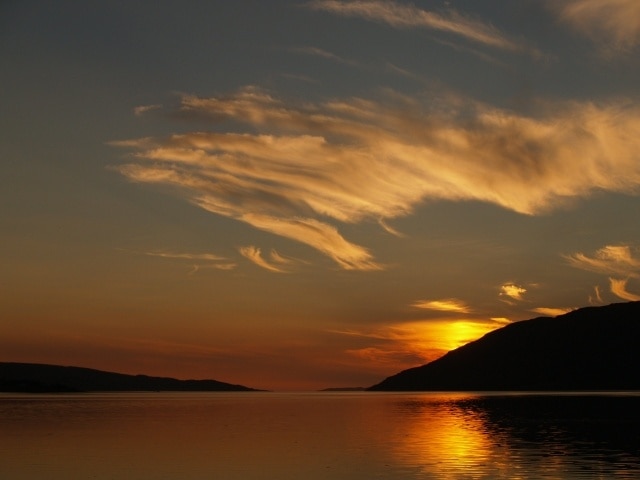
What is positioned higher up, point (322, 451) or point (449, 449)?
point (449, 449)

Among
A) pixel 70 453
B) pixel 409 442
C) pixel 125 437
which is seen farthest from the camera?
pixel 125 437

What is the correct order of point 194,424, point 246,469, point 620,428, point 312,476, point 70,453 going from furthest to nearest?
point 194,424 < point 620,428 < point 70,453 < point 246,469 < point 312,476

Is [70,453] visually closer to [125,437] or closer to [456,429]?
[125,437]

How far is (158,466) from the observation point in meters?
50.3

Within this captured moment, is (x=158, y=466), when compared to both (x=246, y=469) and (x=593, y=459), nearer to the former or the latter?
(x=246, y=469)

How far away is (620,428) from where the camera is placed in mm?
80250

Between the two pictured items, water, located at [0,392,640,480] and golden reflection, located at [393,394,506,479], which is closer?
water, located at [0,392,640,480]

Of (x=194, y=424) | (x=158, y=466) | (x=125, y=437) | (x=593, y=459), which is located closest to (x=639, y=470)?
(x=593, y=459)

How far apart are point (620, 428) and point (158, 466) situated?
52076 millimetres

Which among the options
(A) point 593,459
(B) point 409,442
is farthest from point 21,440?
(A) point 593,459

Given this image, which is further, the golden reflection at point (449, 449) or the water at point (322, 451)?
the golden reflection at point (449, 449)

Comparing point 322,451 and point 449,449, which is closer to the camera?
point 449,449

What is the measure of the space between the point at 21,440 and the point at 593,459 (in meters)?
47.5

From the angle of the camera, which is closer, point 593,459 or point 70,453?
point 593,459
